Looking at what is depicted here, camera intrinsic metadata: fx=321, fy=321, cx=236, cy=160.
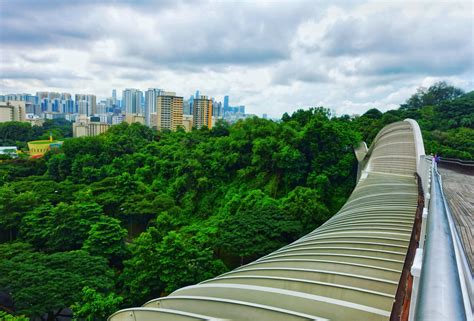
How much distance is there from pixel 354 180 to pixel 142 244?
1604cm

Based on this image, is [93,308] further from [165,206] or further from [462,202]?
[165,206]

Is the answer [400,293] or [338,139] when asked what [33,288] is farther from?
[338,139]

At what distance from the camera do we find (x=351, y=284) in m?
4.08

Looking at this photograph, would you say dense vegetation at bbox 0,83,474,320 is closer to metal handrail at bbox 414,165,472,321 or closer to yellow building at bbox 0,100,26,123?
metal handrail at bbox 414,165,472,321

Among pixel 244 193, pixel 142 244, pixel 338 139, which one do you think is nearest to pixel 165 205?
pixel 244 193

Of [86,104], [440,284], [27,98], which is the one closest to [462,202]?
[440,284]

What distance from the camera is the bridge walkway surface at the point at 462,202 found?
16.2 feet

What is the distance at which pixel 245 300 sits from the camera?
3.93m

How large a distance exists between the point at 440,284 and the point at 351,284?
317 cm

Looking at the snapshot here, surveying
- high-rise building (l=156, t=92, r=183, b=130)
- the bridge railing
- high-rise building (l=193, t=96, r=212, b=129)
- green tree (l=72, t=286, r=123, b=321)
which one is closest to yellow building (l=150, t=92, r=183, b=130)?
high-rise building (l=156, t=92, r=183, b=130)

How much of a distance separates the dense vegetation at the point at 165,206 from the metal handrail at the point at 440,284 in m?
11.7

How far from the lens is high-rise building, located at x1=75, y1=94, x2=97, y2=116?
581ft

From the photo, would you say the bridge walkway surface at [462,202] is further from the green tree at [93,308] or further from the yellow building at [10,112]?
→ the yellow building at [10,112]

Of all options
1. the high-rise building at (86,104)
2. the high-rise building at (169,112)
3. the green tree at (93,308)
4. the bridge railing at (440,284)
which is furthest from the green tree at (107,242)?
the high-rise building at (86,104)
